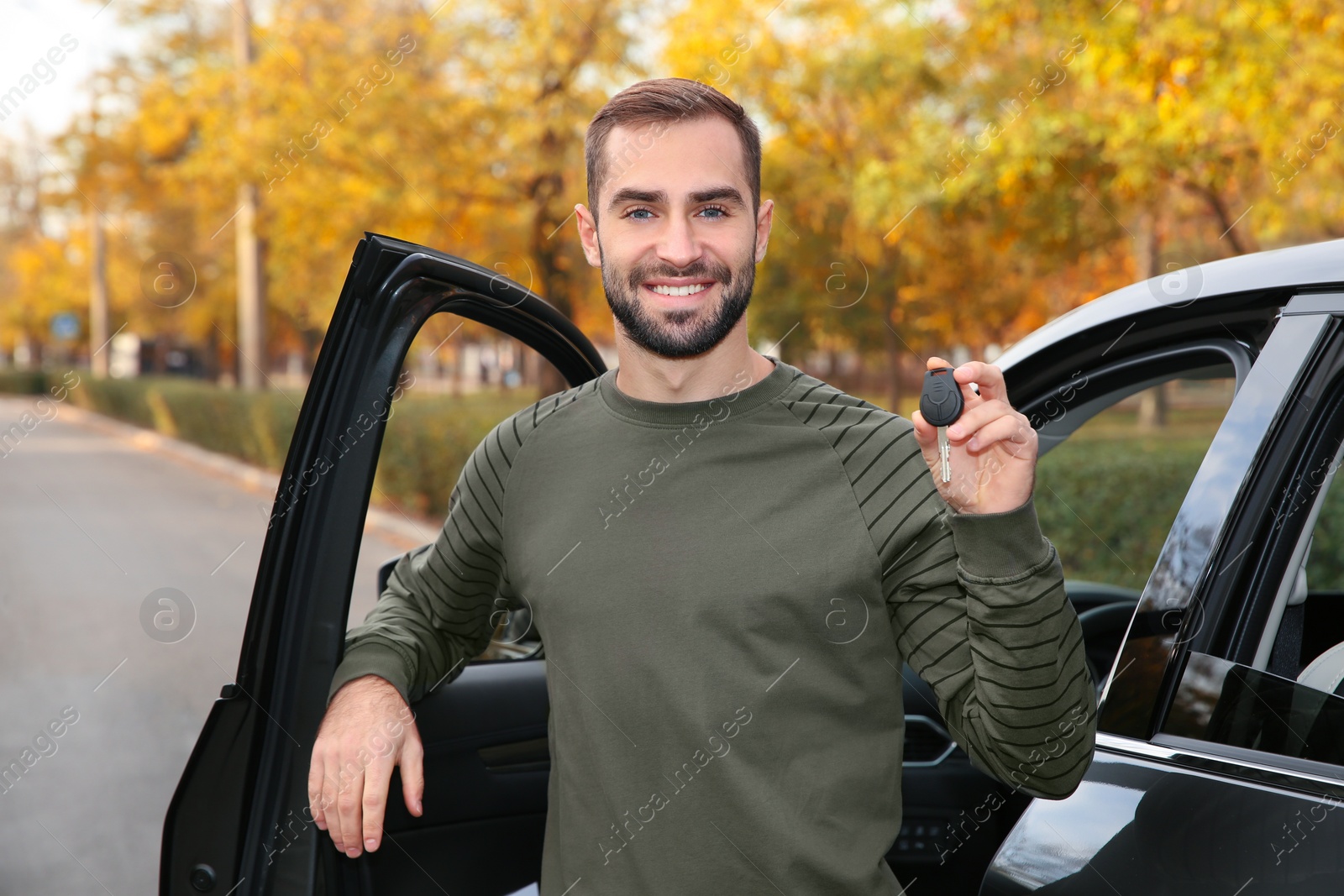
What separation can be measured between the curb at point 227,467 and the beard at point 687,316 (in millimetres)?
605

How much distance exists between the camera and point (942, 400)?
1361mm

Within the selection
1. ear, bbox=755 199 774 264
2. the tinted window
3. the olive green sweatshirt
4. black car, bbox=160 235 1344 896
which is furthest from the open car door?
the tinted window

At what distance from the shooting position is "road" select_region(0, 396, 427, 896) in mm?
4566

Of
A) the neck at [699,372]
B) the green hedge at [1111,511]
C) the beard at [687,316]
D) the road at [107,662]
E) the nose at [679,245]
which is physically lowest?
the road at [107,662]

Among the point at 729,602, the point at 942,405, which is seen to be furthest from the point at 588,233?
the point at 942,405

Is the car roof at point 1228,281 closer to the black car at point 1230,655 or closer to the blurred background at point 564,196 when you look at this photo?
the black car at point 1230,655

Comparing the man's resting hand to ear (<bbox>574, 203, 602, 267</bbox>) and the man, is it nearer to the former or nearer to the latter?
the man

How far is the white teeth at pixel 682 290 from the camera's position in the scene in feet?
5.94

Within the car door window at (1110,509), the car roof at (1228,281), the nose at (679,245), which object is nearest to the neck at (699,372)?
the nose at (679,245)

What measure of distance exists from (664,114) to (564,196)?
33.5 ft

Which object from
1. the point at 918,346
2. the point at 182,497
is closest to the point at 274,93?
the point at 182,497

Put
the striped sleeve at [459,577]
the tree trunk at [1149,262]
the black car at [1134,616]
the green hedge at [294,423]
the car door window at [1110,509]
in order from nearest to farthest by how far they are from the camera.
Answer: the black car at [1134,616]
the striped sleeve at [459,577]
the car door window at [1110,509]
the green hedge at [294,423]
the tree trunk at [1149,262]

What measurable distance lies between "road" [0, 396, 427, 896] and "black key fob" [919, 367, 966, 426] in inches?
127

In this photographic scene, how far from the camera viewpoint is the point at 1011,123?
884 cm
